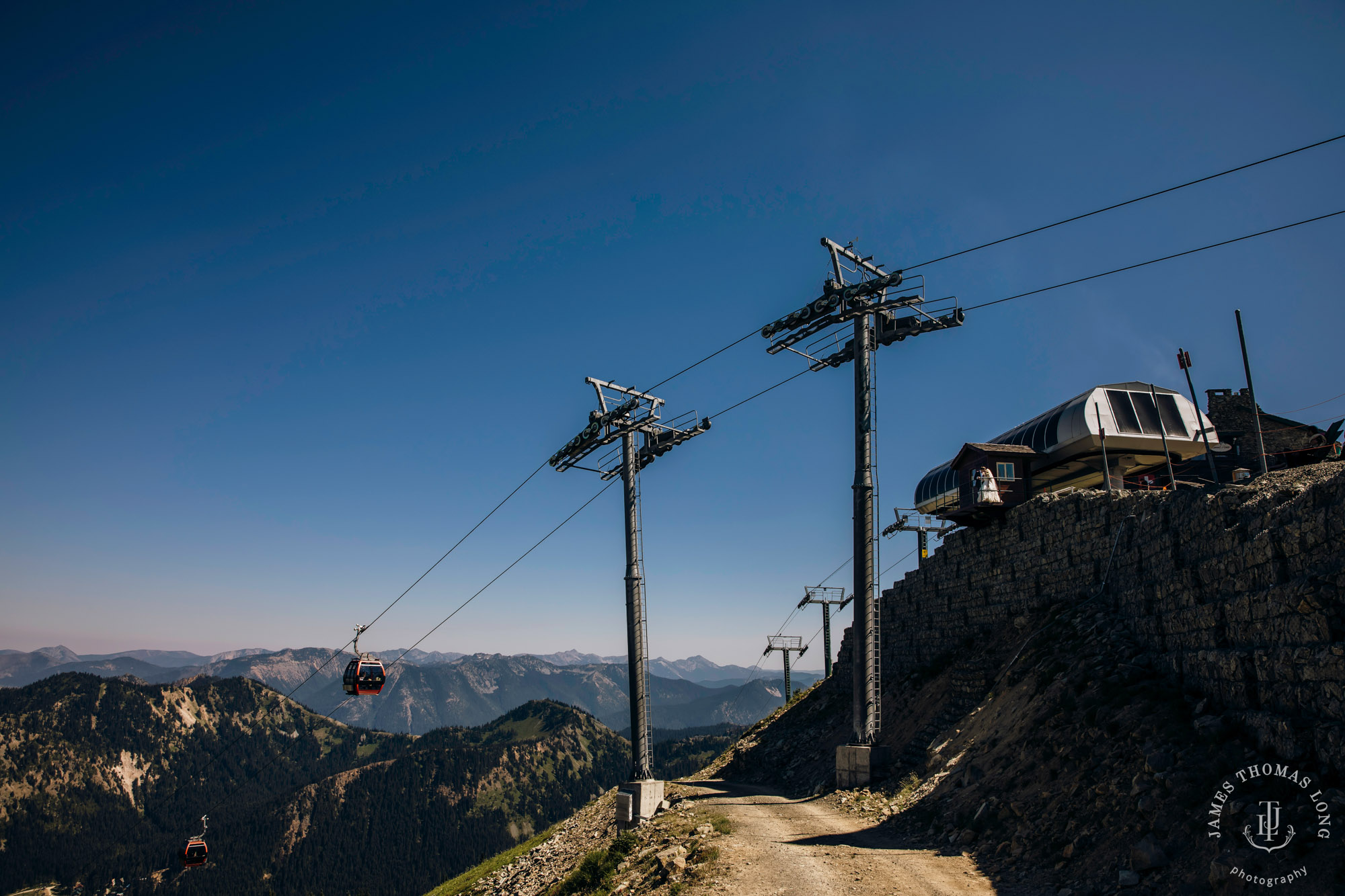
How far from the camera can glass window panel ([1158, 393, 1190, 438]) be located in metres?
36.1

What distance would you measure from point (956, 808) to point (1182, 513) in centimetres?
951

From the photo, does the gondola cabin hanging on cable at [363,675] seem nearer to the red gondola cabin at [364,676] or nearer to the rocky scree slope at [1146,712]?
the red gondola cabin at [364,676]

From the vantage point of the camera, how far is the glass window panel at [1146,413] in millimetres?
35906

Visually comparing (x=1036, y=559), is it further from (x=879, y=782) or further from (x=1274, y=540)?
(x=1274, y=540)

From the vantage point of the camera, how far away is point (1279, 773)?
1116 centimetres

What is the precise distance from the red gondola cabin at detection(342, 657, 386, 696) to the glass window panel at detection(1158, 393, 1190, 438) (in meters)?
43.9

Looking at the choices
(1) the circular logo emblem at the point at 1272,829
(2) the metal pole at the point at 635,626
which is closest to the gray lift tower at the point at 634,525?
(2) the metal pole at the point at 635,626

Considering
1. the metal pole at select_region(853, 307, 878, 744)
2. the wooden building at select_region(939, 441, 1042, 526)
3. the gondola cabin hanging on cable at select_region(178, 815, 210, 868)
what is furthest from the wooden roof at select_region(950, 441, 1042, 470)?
the gondola cabin hanging on cable at select_region(178, 815, 210, 868)

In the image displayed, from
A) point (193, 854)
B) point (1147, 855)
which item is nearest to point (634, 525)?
point (1147, 855)

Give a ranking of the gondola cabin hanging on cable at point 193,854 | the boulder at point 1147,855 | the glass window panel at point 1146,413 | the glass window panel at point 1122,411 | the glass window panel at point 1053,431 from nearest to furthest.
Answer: the boulder at point 1147,855
the glass window panel at point 1122,411
the glass window panel at point 1146,413
the glass window panel at point 1053,431
the gondola cabin hanging on cable at point 193,854

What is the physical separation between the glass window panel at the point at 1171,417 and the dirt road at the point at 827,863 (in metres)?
27.7

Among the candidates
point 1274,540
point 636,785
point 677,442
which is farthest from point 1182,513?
point 636,785

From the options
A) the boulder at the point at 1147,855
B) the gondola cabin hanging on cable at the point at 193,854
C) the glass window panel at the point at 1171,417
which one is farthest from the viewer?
the gondola cabin hanging on cable at the point at 193,854

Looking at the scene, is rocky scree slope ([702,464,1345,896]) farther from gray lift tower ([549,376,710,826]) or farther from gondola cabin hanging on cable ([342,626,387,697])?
gondola cabin hanging on cable ([342,626,387,697])
